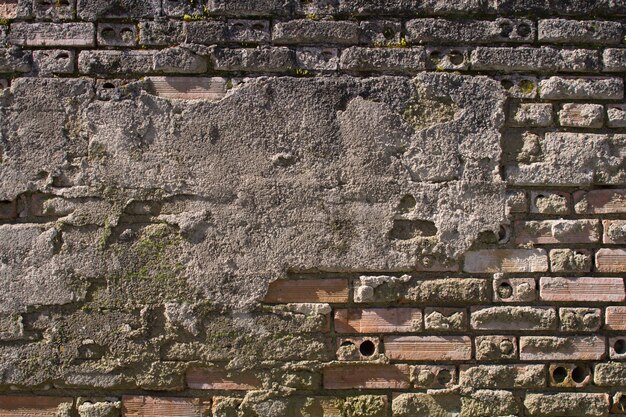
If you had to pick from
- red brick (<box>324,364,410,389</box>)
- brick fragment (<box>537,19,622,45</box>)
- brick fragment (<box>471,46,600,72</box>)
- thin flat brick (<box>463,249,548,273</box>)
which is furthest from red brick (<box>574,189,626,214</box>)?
red brick (<box>324,364,410,389</box>)

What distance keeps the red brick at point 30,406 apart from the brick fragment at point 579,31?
87.8 inches

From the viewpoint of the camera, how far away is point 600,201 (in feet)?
7.11

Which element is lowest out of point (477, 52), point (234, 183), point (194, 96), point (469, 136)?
point (234, 183)

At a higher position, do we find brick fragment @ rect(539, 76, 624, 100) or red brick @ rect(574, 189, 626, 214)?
brick fragment @ rect(539, 76, 624, 100)

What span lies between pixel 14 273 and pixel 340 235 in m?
1.19

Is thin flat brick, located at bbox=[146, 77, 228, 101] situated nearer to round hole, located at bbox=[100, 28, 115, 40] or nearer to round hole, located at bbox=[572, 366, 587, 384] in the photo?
round hole, located at bbox=[100, 28, 115, 40]

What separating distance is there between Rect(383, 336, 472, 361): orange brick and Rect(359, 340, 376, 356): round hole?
0.17 feet

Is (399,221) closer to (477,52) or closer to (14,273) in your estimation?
(477,52)

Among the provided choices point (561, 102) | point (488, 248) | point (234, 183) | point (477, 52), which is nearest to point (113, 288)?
point (234, 183)

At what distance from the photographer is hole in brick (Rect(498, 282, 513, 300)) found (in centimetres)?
214

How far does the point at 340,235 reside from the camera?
2.13 meters

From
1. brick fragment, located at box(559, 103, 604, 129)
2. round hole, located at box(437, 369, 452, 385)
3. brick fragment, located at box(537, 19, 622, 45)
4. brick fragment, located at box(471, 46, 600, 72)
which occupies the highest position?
brick fragment, located at box(537, 19, 622, 45)

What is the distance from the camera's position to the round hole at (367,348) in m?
2.14

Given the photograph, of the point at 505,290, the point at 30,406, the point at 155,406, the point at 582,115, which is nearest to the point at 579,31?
the point at 582,115
